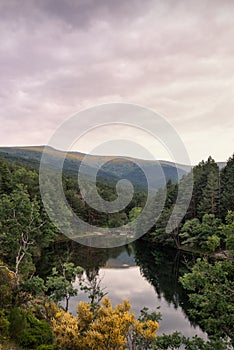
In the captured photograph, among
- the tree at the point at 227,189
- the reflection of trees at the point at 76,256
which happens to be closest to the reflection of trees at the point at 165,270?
the reflection of trees at the point at 76,256

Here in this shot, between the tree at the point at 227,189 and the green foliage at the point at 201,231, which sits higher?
the tree at the point at 227,189

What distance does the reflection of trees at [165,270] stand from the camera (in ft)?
83.5

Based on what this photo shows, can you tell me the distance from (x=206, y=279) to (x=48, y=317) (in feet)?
29.6

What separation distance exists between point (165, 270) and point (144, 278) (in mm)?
3315

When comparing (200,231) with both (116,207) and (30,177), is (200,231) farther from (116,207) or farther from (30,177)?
(116,207)

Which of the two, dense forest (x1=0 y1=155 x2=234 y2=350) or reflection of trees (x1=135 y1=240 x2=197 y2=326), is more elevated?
dense forest (x1=0 y1=155 x2=234 y2=350)

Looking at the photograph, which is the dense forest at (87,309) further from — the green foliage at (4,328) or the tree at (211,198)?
the tree at (211,198)

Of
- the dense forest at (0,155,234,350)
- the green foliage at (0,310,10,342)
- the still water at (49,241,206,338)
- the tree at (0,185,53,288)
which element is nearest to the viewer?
the dense forest at (0,155,234,350)

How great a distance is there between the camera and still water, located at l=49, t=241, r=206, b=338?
21.4 m

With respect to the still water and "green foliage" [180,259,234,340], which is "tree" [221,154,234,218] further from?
"green foliage" [180,259,234,340]

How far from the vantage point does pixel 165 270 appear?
3356 centimetres

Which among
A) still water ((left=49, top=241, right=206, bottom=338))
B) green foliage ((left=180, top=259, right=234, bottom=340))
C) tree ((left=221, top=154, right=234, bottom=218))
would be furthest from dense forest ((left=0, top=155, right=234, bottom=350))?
tree ((left=221, top=154, right=234, bottom=218))

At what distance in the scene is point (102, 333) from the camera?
9.62m

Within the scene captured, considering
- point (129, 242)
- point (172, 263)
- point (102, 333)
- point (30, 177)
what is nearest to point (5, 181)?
point (30, 177)
